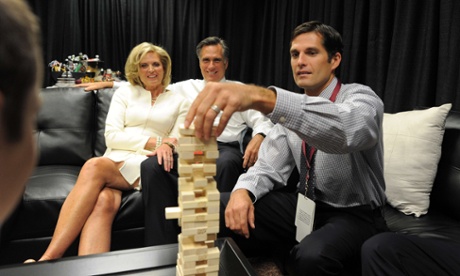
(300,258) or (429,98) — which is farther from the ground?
(429,98)

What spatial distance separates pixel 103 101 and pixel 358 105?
197 cm

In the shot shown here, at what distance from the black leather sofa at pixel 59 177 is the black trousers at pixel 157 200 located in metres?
0.11

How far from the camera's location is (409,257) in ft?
3.45

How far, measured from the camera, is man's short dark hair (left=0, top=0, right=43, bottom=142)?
0.30m

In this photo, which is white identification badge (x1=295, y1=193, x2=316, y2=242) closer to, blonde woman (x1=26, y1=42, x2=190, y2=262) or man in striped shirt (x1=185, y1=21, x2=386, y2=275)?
man in striped shirt (x1=185, y1=21, x2=386, y2=275)

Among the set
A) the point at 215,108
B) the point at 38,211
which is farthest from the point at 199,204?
the point at 38,211

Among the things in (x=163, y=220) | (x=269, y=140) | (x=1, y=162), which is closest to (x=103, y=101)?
(x=163, y=220)

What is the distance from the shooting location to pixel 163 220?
191 cm

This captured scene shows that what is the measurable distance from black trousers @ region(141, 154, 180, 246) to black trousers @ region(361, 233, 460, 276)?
41.4 inches

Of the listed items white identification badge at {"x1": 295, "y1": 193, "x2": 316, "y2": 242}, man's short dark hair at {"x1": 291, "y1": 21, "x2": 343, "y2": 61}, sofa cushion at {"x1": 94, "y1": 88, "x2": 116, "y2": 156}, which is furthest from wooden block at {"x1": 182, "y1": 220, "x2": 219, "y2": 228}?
sofa cushion at {"x1": 94, "y1": 88, "x2": 116, "y2": 156}

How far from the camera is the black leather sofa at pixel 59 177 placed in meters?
1.86

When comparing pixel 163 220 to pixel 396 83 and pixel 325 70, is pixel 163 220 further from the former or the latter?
pixel 396 83

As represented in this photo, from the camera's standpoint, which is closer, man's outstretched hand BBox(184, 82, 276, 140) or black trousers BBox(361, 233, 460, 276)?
man's outstretched hand BBox(184, 82, 276, 140)

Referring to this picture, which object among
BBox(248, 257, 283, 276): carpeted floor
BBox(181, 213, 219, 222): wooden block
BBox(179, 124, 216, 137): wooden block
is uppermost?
BBox(179, 124, 216, 137): wooden block
